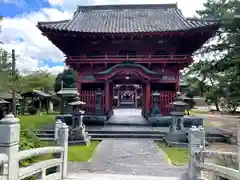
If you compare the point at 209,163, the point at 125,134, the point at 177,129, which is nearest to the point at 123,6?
the point at 125,134

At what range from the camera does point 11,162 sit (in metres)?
4.15

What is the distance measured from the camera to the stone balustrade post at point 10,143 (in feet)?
13.4

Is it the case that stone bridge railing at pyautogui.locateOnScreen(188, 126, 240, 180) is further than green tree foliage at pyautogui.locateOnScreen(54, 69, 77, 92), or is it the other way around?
green tree foliage at pyautogui.locateOnScreen(54, 69, 77, 92)

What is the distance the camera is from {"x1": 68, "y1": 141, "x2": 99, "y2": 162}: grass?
9382 millimetres

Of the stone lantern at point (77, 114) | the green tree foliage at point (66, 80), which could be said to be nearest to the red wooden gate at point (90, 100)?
the stone lantern at point (77, 114)

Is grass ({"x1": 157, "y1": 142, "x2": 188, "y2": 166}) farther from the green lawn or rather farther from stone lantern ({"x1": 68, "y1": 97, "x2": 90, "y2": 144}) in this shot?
stone lantern ({"x1": 68, "y1": 97, "x2": 90, "y2": 144})

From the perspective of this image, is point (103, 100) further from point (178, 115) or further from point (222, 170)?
point (222, 170)

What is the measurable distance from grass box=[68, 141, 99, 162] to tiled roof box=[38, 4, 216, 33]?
8788mm

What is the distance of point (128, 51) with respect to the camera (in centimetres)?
1923

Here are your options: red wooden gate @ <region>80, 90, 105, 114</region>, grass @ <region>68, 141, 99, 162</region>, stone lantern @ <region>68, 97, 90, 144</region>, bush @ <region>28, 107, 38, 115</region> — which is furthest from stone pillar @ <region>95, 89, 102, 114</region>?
bush @ <region>28, 107, 38, 115</region>

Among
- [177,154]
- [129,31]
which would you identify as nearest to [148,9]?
[129,31]

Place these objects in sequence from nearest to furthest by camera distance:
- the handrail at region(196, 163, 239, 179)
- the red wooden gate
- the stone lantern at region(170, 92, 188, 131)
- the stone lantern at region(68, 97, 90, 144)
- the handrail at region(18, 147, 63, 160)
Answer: the handrail at region(196, 163, 239, 179)
the handrail at region(18, 147, 63, 160)
the stone lantern at region(68, 97, 90, 144)
the stone lantern at region(170, 92, 188, 131)
the red wooden gate

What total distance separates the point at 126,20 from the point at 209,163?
16.8m

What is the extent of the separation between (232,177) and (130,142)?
323 inches
